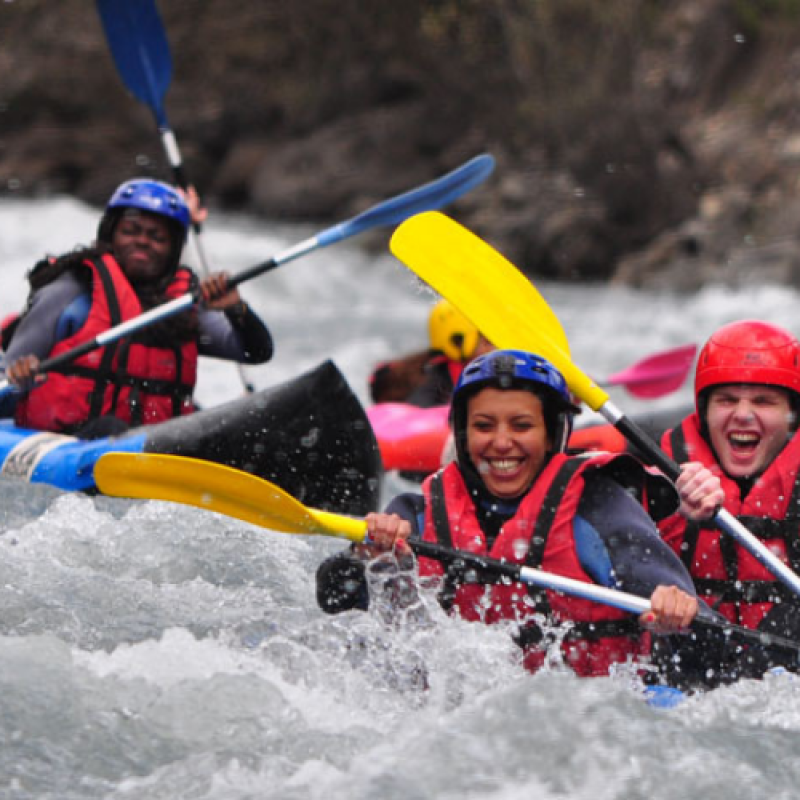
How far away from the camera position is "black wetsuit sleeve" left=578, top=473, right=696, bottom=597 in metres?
3.08

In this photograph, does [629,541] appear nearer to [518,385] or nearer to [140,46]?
[518,385]

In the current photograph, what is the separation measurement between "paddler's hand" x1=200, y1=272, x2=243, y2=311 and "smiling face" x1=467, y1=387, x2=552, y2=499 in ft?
6.75

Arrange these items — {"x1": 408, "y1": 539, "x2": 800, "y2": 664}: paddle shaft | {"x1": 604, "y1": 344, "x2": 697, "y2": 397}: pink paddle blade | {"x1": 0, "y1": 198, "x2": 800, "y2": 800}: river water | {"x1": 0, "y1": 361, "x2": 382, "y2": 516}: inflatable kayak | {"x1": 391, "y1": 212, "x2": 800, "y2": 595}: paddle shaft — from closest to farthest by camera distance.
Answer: {"x1": 0, "y1": 198, "x2": 800, "y2": 800}: river water
{"x1": 408, "y1": 539, "x2": 800, "y2": 664}: paddle shaft
{"x1": 391, "y1": 212, "x2": 800, "y2": 595}: paddle shaft
{"x1": 0, "y1": 361, "x2": 382, "y2": 516}: inflatable kayak
{"x1": 604, "y1": 344, "x2": 697, "y2": 397}: pink paddle blade

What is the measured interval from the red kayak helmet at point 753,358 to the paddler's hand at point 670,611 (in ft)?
2.77

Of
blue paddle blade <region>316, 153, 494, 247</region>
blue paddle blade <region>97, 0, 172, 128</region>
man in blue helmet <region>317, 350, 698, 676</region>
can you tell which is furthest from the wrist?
man in blue helmet <region>317, 350, 698, 676</region>

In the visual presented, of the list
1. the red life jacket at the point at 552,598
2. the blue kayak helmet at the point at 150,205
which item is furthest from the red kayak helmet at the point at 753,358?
the blue kayak helmet at the point at 150,205

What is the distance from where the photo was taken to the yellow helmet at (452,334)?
616 centimetres

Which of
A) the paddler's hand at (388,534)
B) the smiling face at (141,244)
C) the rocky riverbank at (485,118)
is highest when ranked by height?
the rocky riverbank at (485,118)

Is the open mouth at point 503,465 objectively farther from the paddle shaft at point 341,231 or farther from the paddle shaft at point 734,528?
the paddle shaft at point 341,231

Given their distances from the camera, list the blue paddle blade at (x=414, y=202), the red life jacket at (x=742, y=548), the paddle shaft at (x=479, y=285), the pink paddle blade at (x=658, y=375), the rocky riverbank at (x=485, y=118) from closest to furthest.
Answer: the red life jacket at (x=742, y=548) < the paddle shaft at (x=479, y=285) < the blue paddle blade at (x=414, y=202) < the pink paddle blade at (x=658, y=375) < the rocky riverbank at (x=485, y=118)

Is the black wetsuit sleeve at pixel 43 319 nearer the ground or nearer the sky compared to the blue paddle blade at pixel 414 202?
nearer the ground

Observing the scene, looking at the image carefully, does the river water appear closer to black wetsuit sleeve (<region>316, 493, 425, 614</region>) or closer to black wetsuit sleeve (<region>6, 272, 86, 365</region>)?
black wetsuit sleeve (<region>316, 493, 425, 614</region>)

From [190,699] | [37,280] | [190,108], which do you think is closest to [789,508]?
[190,699]

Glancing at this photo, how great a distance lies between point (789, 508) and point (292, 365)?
748 cm
